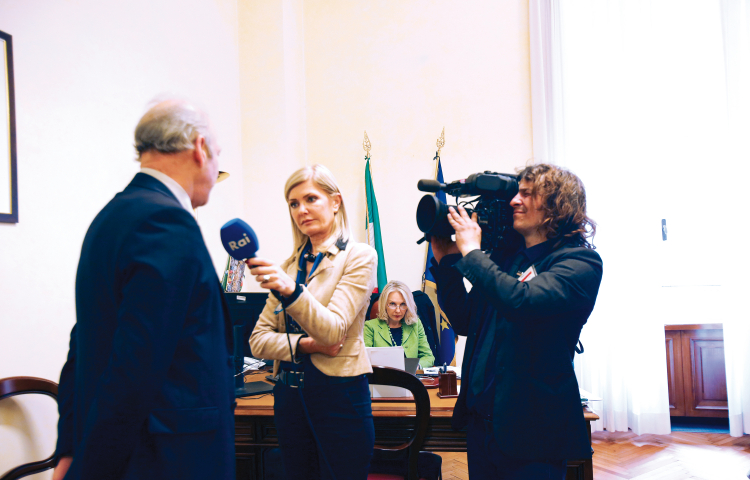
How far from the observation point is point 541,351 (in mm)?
1105

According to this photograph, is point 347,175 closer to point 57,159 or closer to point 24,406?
point 57,159

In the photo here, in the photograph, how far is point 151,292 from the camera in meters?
0.74

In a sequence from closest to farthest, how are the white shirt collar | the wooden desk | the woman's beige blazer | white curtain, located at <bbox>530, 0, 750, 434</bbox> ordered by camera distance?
the white shirt collar, the woman's beige blazer, the wooden desk, white curtain, located at <bbox>530, 0, 750, 434</bbox>

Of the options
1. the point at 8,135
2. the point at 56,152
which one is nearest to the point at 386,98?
the point at 56,152

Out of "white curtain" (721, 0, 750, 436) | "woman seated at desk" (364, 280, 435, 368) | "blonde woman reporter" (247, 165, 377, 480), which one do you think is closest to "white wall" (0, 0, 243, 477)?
"blonde woman reporter" (247, 165, 377, 480)

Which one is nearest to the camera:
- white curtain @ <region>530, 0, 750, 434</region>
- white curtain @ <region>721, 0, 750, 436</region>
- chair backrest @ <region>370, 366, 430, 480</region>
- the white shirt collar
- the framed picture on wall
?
the white shirt collar

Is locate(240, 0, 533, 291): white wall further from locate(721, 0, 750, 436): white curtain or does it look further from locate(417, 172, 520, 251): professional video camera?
locate(417, 172, 520, 251): professional video camera

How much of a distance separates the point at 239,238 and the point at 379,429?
1044mm

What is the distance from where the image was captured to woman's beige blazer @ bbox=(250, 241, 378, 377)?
3.92 feet

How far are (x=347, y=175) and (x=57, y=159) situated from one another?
2530 millimetres

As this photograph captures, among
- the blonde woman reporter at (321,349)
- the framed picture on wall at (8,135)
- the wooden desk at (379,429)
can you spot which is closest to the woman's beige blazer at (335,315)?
the blonde woman reporter at (321,349)

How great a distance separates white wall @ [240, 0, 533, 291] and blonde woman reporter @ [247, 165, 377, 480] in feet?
9.03

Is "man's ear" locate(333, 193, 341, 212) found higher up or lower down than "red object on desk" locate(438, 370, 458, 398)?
higher up

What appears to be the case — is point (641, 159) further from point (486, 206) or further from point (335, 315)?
point (335, 315)
